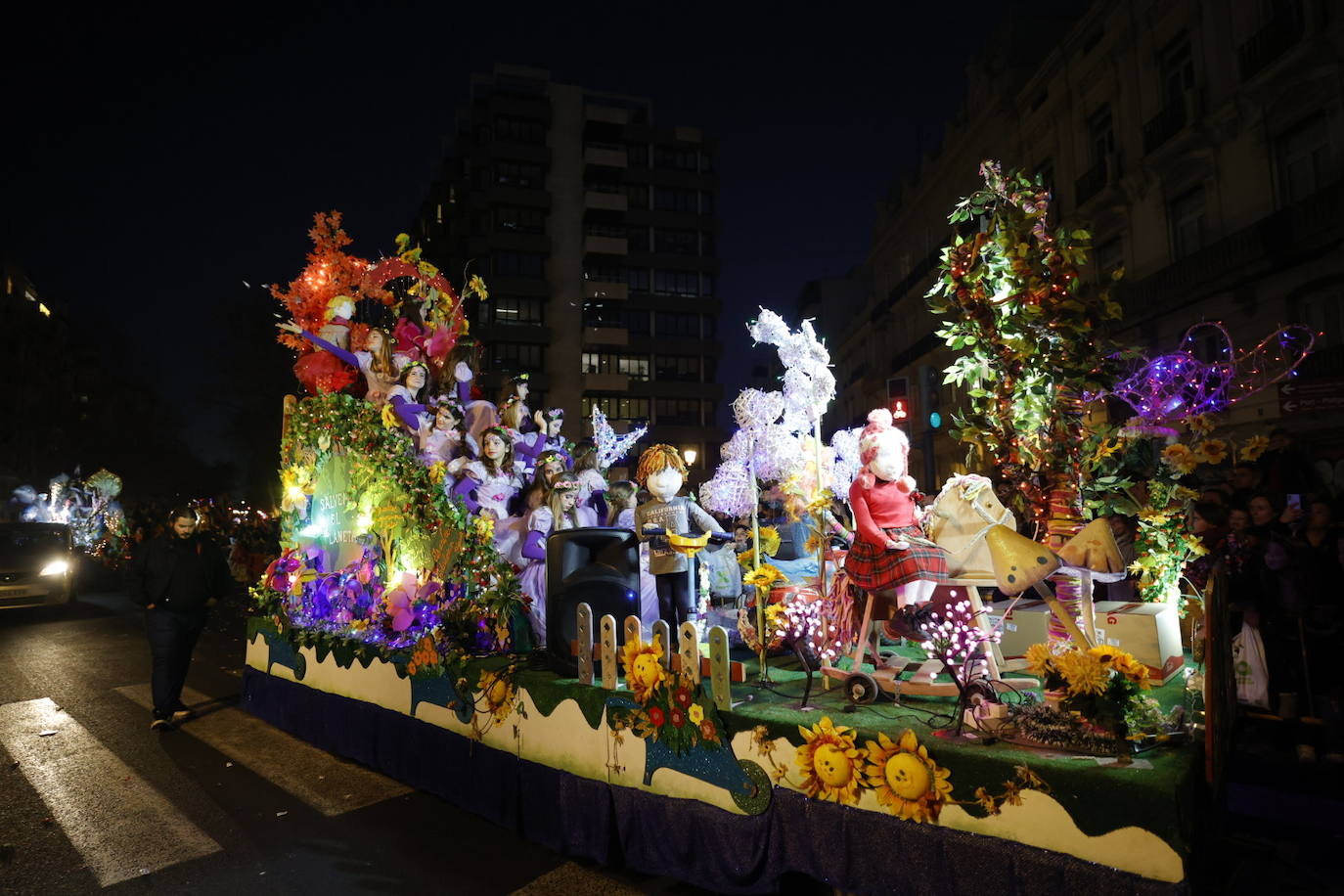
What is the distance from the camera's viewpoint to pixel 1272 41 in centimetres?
1327

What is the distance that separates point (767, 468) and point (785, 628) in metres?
8.84

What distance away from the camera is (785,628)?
4316 millimetres

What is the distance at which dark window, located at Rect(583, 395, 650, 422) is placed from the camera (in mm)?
43156

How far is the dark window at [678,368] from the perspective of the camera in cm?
4475

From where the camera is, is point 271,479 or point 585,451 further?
point 271,479

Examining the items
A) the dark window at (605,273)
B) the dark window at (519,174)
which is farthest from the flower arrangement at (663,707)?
the dark window at (519,174)

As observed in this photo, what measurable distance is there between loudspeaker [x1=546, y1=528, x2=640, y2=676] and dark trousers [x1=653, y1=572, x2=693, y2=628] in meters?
0.32

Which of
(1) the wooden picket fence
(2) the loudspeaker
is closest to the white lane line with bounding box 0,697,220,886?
(2) the loudspeaker

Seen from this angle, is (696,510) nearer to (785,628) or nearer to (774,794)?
(785,628)

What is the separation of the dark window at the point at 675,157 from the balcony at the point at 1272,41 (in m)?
35.2

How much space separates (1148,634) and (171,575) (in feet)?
26.6

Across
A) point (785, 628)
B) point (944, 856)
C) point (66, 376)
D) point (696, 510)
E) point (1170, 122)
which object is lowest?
point (944, 856)

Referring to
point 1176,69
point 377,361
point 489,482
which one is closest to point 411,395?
point 377,361

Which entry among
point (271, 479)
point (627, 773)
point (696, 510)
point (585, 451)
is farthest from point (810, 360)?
point (271, 479)
